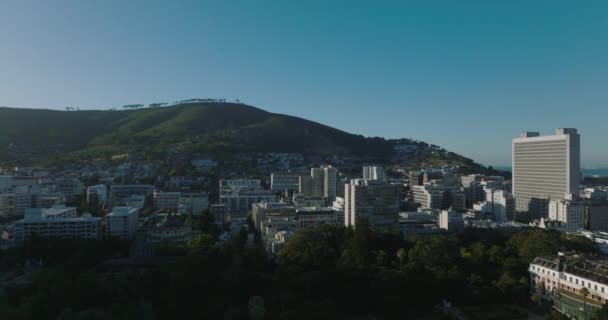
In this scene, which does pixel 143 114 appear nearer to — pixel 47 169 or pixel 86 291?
pixel 47 169

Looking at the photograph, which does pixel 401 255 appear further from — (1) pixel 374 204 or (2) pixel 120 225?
(2) pixel 120 225

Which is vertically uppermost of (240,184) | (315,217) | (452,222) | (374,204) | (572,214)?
(240,184)

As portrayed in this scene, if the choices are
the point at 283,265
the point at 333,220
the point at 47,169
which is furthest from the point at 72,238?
the point at 47,169

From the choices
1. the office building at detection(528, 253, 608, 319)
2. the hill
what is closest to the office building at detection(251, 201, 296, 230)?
the office building at detection(528, 253, 608, 319)

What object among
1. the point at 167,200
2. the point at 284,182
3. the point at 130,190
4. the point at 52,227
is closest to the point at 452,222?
the point at 284,182

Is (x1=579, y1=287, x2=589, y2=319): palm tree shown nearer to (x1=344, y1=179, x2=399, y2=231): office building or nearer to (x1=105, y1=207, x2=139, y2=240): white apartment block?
(x1=344, y1=179, x2=399, y2=231): office building

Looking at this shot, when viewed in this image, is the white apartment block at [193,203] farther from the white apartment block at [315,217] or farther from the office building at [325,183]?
the office building at [325,183]
